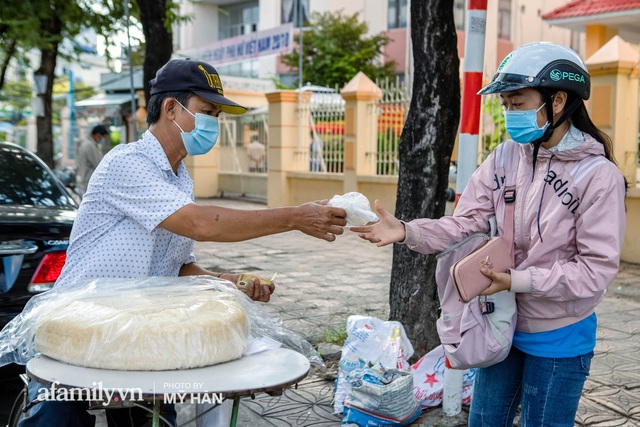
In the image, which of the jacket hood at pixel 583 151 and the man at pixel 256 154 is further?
the man at pixel 256 154

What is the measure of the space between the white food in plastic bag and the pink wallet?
1.35 feet

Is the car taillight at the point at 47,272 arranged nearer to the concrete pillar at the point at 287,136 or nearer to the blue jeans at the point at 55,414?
the blue jeans at the point at 55,414

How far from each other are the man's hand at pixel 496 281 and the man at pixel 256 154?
15614 millimetres

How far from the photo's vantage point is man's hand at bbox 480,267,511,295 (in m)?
2.28

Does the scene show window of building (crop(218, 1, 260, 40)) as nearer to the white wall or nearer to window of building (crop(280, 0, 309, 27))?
the white wall

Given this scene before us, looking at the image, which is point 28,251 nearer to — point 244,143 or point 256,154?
point 256,154

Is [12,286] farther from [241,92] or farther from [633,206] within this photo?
[241,92]

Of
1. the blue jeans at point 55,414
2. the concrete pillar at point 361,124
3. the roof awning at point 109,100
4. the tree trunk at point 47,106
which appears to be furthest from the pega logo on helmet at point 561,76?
the roof awning at point 109,100

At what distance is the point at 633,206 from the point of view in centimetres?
918

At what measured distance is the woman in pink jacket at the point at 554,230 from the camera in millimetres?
2254

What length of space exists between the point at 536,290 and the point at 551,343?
22 centimetres

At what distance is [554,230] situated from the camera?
232cm

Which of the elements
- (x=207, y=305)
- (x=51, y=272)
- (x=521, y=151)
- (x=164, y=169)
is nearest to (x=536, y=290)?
(x=521, y=151)

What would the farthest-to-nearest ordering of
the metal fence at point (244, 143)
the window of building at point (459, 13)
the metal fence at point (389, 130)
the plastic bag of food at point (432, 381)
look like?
the window of building at point (459, 13) → the metal fence at point (244, 143) → the metal fence at point (389, 130) → the plastic bag of food at point (432, 381)
